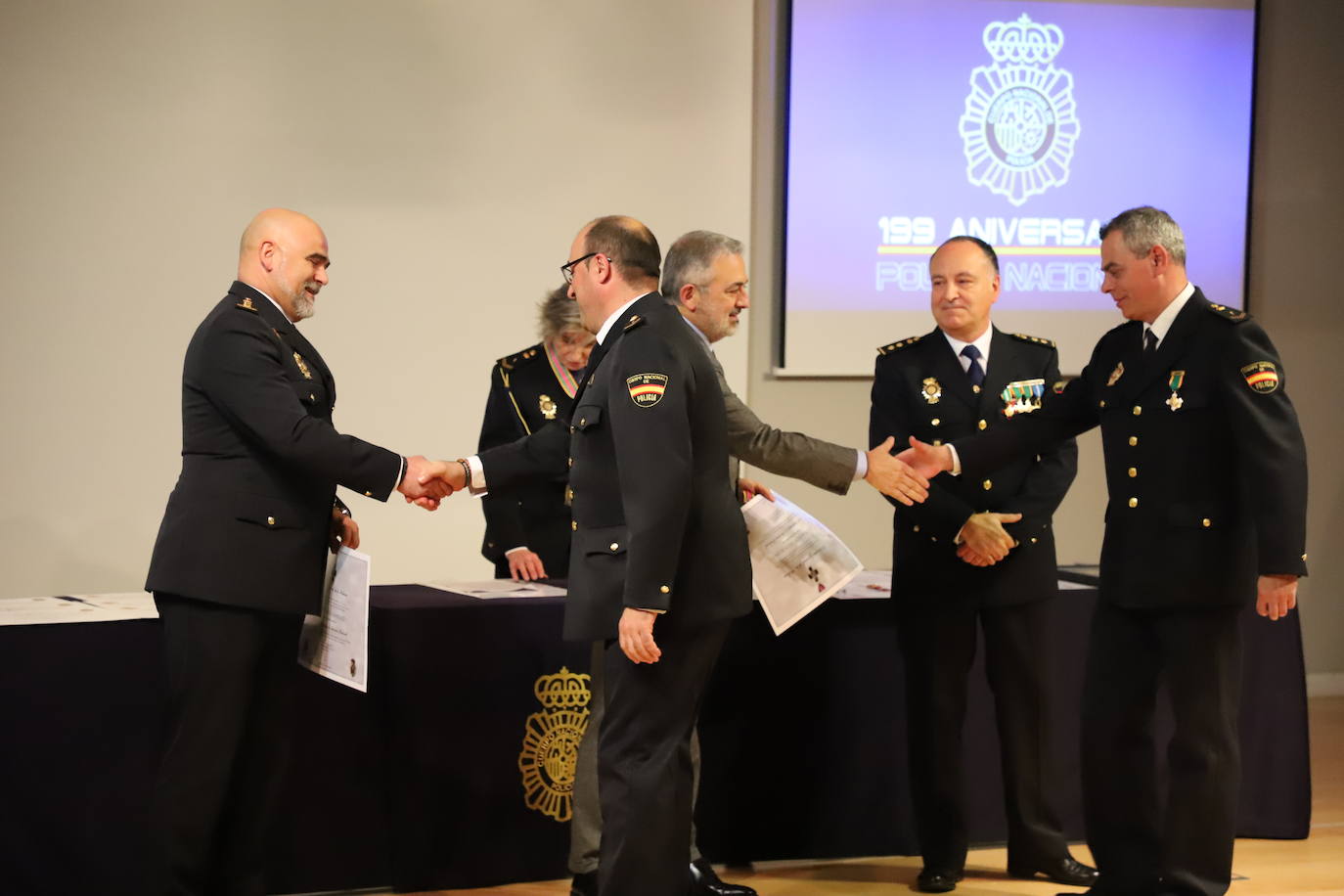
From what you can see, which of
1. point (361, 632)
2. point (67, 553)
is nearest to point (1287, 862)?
point (361, 632)

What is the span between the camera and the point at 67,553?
497 centimetres

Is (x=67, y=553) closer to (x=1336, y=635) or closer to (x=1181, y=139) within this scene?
(x=1181, y=139)

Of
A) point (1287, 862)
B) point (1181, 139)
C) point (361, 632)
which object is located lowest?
point (1287, 862)

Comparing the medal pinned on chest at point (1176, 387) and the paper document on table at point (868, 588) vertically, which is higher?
the medal pinned on chest at point (1176, 387)

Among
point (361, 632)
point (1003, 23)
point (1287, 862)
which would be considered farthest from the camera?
point (1003, 23)

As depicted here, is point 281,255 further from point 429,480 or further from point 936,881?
point 936,881

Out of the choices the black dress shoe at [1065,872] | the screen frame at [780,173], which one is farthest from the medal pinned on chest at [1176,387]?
the screen frame at [780,173]

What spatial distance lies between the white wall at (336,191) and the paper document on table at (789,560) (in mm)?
2315

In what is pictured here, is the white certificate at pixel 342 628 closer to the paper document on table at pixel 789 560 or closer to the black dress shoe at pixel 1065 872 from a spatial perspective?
the paper document on table at pixel 789 560

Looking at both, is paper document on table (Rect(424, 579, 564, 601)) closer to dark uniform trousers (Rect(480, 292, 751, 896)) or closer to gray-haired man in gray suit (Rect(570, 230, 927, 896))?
gray-haired man in gray suit (Rect(570, 230, 927, 896))

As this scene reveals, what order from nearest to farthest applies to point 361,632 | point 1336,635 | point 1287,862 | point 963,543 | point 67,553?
1. point 361,632
2. point 963,543
3. point 1287,862
4. point 67,553
5. point 1336,635

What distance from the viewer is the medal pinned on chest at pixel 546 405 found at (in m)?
3.70

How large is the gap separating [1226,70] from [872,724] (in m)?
3.72

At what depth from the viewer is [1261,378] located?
280 cm
